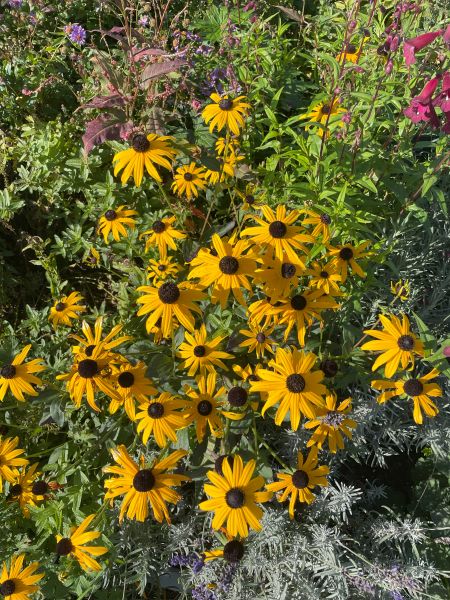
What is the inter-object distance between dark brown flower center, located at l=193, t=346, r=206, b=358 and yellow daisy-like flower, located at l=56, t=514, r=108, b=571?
2.01ft

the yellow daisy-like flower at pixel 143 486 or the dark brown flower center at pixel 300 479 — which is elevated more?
the yellow daisy-like flower at pixel 143 486

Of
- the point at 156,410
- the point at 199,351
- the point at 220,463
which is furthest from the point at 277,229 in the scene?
the point at 220,463

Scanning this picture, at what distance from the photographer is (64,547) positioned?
1.62 metres

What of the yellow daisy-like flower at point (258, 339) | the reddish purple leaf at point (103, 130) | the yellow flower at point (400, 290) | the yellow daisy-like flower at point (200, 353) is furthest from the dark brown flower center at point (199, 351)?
the reddish purple leaf at point (103, 130)

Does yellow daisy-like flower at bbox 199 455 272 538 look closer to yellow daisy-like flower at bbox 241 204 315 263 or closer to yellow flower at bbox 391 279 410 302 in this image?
yellow daisy-like flower at bbox 241 204 315 263

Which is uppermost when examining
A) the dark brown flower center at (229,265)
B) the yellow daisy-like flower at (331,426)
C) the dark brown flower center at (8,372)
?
the dark brown flower center at (229,265)

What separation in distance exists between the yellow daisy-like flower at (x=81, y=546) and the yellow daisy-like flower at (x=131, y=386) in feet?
1.22

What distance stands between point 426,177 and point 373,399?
88 cm

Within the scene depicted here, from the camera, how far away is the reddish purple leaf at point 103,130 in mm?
2295

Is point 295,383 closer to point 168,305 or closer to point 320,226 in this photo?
point 168,305

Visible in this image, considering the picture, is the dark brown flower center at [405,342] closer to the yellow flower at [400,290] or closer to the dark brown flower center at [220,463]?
the yellow flower at [400,290]

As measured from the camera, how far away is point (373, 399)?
2.04 meters

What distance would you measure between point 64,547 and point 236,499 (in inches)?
24.1

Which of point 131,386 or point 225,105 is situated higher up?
point 225,105
